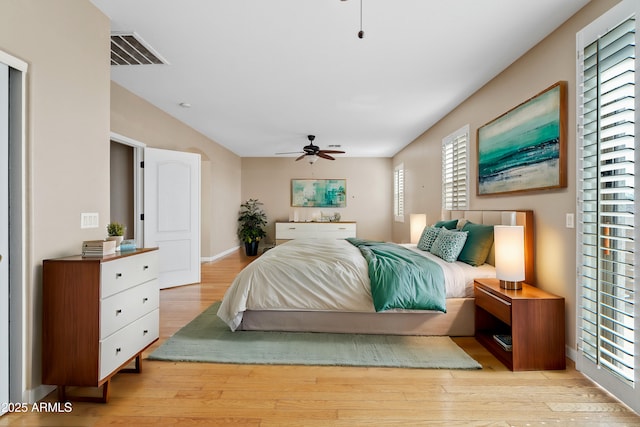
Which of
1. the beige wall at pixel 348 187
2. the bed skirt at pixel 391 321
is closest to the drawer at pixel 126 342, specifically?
the bed skirt at pixel 391 321

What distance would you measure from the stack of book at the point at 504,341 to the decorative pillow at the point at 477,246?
72 centimetres

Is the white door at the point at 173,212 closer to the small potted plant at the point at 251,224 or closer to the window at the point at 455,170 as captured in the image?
the small potted plant at the point at 251,224

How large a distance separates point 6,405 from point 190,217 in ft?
11.0

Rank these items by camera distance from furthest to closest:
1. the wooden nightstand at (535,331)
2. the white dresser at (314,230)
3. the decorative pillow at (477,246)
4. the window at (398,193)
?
1. the white dresser at (314,230)
2. the window at (398,193)
3. the decorative pillow at (477,246)
4. the wooden nightstand at (535,331)

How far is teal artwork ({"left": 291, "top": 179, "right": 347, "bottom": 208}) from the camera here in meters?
8.81

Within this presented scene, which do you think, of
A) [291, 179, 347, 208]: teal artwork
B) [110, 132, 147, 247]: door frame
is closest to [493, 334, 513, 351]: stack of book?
[110, 132, 147, 247]: door frame

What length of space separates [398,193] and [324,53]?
5.54 meters

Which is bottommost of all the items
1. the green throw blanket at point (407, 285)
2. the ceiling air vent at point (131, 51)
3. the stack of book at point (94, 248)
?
the green throw blanket at point (407, 285)

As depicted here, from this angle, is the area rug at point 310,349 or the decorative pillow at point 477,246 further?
the decorative pillow at point 477,246

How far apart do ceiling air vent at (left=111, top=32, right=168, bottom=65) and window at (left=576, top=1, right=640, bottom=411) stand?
134 inches

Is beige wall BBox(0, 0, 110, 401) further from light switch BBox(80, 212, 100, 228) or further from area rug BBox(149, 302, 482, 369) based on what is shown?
area rug BBox(149, 302, 482, 369)

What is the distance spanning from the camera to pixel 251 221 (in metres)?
8.51

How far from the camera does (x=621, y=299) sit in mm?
1927

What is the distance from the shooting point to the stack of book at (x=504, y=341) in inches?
101
